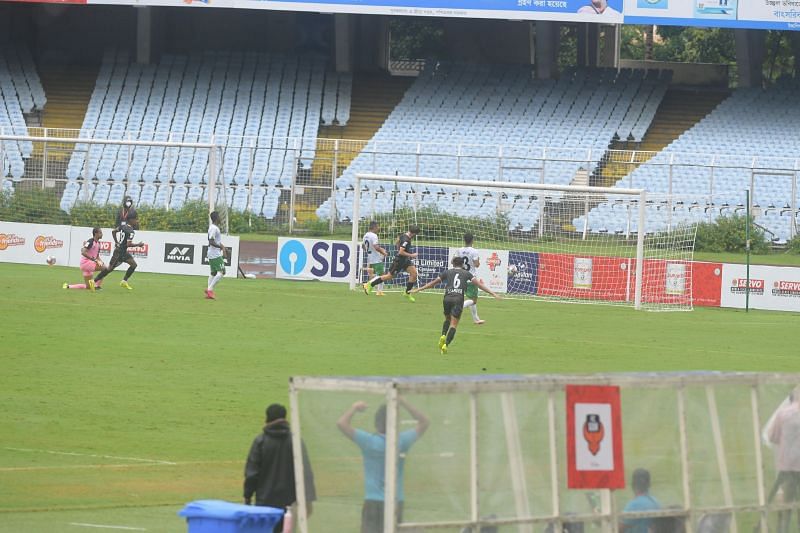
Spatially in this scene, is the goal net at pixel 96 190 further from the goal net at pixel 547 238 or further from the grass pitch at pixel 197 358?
the goal net at pixel 547 238

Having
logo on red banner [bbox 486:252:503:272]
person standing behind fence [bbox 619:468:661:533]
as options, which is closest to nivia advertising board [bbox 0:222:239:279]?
logo on red banner [bbox 486:252:503:272]

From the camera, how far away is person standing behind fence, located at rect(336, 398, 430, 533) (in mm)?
9633

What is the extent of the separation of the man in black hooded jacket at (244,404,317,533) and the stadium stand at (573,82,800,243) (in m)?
33.2

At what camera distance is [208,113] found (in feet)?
200

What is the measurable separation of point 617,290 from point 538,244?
14.0 feet

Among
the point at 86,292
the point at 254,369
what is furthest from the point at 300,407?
the point at 86,292

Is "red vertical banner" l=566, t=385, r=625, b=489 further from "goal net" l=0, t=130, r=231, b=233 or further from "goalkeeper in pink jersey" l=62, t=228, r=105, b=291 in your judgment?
"goal net" l=0, t=130, r=231, b=233

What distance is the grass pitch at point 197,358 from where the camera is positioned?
14.6 meters

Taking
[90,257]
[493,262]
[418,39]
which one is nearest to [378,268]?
[493,262]

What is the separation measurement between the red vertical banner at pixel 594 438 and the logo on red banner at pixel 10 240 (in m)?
34.7

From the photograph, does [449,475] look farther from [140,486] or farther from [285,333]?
[285,333]

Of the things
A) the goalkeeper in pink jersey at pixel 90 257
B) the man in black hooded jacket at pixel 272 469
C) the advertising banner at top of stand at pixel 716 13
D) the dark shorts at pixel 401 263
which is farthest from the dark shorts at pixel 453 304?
the advertising banner at top of stand at pixel 716 13

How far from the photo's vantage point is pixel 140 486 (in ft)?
47.4

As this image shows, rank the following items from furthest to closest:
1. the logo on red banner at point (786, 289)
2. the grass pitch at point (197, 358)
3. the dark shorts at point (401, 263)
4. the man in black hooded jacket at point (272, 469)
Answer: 1. the logo on red banner at point (786, 289)
2. the dark shorts at point (401, 263)
3. the grass pitch at point (197, 358)
4. the man in black hooded jacket at point (272, 469)
